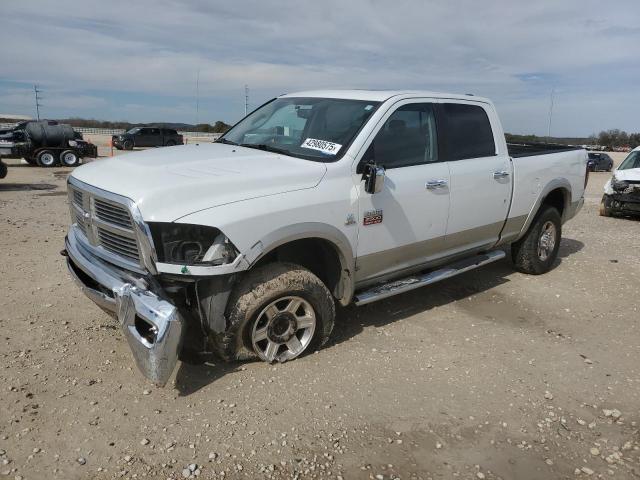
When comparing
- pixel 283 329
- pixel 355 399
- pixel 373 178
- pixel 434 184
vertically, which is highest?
pixel 373 178

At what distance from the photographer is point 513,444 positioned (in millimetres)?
3141

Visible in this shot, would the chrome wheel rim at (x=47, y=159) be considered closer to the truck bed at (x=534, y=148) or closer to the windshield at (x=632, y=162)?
the truck bed at (x=534, y=148)

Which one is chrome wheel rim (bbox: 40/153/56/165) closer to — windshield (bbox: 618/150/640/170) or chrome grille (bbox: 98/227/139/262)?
chrome grille (bbox: 98/227/139/262)

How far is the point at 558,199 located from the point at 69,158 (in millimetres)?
18528

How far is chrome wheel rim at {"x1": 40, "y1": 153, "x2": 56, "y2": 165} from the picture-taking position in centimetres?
1927

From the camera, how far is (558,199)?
6.58 m

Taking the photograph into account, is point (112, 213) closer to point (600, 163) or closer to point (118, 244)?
point (118, 244)

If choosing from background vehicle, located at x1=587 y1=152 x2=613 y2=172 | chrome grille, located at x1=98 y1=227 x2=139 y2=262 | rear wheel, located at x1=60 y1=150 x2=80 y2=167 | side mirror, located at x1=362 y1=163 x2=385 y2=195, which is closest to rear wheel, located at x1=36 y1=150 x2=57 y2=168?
rear wheel, located at x1=60 y1=150 x2=80 y2=167

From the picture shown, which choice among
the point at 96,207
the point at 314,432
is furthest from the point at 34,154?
the point at 314,432

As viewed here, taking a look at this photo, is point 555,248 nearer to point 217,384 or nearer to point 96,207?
point 217,384

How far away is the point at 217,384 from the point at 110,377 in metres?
0.77

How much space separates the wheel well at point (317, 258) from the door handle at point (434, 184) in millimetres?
1070

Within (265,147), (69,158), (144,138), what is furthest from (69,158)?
(265,147)

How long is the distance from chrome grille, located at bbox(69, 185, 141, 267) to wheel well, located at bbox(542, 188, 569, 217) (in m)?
4.94
